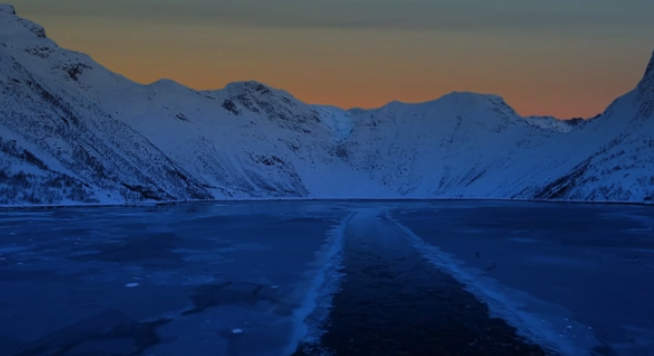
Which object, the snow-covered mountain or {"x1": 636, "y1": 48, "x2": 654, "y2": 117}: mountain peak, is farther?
{"x1": 636, "y1": 48, "x2": 654, "y2": 117}: mountain peak

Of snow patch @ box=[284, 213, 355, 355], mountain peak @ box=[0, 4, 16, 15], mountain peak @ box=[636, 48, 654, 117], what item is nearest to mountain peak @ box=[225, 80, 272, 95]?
mountain peak @ box=[0, 4, 16, 15]

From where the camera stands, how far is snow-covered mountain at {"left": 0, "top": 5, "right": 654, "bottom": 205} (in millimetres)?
77312

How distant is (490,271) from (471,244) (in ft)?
26.4

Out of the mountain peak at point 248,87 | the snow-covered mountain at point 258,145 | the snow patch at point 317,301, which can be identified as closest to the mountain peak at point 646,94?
the snow-covered mountain at point 258,145

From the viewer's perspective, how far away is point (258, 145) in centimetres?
15288

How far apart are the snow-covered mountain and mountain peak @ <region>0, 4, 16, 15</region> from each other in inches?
26.4

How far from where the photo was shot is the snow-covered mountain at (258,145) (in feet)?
254

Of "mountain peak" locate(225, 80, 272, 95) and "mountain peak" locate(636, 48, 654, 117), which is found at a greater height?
"mountain peak" locate(225, 80, 272, 95)

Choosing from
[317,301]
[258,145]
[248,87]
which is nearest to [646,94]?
[258,145]

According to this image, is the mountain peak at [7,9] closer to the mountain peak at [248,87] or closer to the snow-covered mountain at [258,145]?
the snow-covered mountain at [258,145]

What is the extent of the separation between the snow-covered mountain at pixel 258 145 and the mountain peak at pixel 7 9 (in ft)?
2.20

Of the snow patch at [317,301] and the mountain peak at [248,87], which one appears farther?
the mountain peak at [248,87]

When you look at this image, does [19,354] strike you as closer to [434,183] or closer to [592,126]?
[592,126]

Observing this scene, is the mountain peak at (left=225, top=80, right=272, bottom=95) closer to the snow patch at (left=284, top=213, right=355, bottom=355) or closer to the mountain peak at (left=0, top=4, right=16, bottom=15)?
the mountain peak at (left=0, top=4, right=16, bottom=15)
